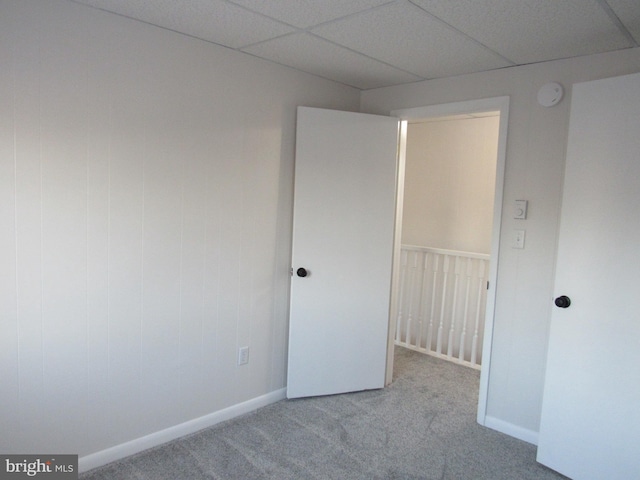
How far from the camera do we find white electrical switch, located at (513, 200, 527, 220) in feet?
8.55

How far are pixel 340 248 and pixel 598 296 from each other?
1.53 metres

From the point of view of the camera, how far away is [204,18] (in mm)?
2082

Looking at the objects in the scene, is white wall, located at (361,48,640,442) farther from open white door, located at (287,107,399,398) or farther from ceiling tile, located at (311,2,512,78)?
open white door, located at (287,107,399,398)

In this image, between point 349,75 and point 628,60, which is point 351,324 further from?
point 628,60

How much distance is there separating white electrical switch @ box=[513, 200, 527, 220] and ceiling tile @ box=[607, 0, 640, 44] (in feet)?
3.21

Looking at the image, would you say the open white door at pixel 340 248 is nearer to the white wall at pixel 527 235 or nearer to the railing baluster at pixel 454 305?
the white wall at pixel 527 235

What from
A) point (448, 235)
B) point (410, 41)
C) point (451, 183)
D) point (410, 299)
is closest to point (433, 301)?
point (410, 299)

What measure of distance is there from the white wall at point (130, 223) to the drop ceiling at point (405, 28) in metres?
0.23

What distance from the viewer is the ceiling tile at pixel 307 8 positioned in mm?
1846

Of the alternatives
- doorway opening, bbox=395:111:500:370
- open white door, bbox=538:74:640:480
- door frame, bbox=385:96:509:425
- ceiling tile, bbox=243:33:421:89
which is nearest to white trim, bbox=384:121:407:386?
door frame, bbox=385:96:509:425

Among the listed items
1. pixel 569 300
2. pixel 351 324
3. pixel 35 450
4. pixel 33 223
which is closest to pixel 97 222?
pixel 33 223

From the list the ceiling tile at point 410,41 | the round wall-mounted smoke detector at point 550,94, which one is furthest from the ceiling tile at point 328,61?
the round wall-mounted smoke detector at point 550,94

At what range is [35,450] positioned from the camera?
2.00 metres

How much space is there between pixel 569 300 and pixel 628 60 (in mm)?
1269
